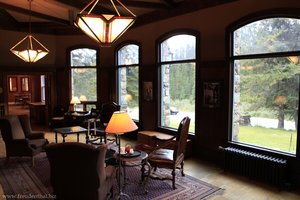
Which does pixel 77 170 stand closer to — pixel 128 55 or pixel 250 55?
pixel 250 55

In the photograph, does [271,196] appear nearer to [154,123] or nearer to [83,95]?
[154,123]

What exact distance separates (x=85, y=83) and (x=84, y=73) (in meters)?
0.35

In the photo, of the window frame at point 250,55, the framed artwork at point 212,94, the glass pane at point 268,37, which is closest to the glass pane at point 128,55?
the framed artwork at point 212,94

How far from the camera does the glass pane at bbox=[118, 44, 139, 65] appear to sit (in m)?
7.62

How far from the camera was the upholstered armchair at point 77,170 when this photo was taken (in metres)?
2.95

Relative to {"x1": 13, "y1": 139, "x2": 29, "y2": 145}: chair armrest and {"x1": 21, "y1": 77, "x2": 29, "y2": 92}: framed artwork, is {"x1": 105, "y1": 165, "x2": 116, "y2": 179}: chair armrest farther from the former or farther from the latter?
{"x1": 21, "y1": 77, "x2": 29, "y2": 92}: framed artwork

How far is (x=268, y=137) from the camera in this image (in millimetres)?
4691

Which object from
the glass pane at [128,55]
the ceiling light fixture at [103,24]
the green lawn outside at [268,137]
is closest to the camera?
the ceiling light fixture at [103,24]

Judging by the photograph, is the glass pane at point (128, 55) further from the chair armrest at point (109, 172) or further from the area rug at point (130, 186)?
the chair armrest at point (109, 172)

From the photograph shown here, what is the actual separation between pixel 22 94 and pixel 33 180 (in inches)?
576

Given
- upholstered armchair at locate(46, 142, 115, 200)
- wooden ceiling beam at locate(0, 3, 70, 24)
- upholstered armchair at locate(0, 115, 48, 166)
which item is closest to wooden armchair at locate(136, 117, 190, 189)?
upholstered armchair at locate(46, 142, 115, 200)

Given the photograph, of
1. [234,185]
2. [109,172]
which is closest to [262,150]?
[234,185]

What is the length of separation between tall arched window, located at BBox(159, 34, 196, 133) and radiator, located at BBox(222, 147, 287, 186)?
1358 millimetres

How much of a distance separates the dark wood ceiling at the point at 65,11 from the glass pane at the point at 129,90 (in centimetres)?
146
